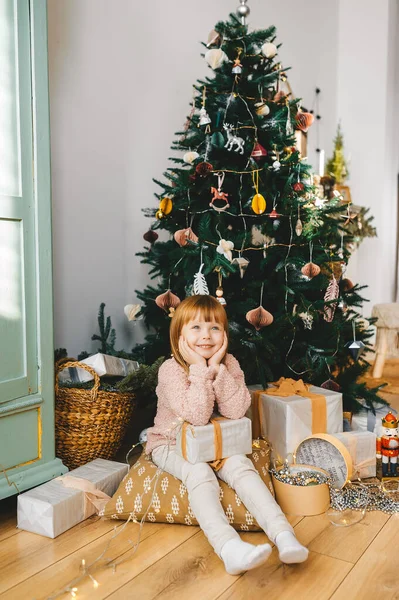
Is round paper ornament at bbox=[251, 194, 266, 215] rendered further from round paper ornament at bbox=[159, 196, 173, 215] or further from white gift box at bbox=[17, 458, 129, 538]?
white gift box at bbox=[17, 458, 129, 538]

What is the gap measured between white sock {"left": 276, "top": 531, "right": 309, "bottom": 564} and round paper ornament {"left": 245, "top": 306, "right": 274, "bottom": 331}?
95cm

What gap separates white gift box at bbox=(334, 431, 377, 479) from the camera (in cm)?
200

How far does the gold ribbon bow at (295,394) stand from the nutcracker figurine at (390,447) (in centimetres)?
22

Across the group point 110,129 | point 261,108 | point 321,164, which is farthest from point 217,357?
point 321,164

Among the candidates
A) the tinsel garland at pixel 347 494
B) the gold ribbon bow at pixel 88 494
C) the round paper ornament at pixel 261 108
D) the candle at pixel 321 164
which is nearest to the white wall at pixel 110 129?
the round paper ornament at pixel 261 108

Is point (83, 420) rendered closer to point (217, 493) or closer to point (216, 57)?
point (217, 493)

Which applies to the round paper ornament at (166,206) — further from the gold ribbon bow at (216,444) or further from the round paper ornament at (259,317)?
the gold ribbon bow at (216,444)

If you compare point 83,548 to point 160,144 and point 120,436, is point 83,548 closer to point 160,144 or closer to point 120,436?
point 120,436

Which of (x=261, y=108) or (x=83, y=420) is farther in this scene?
(x=261, y=108)

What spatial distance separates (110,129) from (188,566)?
200 centimetres

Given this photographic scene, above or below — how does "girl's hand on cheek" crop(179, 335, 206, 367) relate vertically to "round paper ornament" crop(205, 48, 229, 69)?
below

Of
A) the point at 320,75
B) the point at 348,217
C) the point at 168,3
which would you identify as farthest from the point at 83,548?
the point at 320,75

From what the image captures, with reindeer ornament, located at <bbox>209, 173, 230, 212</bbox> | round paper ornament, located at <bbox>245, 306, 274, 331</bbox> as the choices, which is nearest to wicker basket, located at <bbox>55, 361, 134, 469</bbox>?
round paper ornament, located at <bbox>245, 306, 274, 331</bbox>

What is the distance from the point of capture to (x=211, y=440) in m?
1.72
